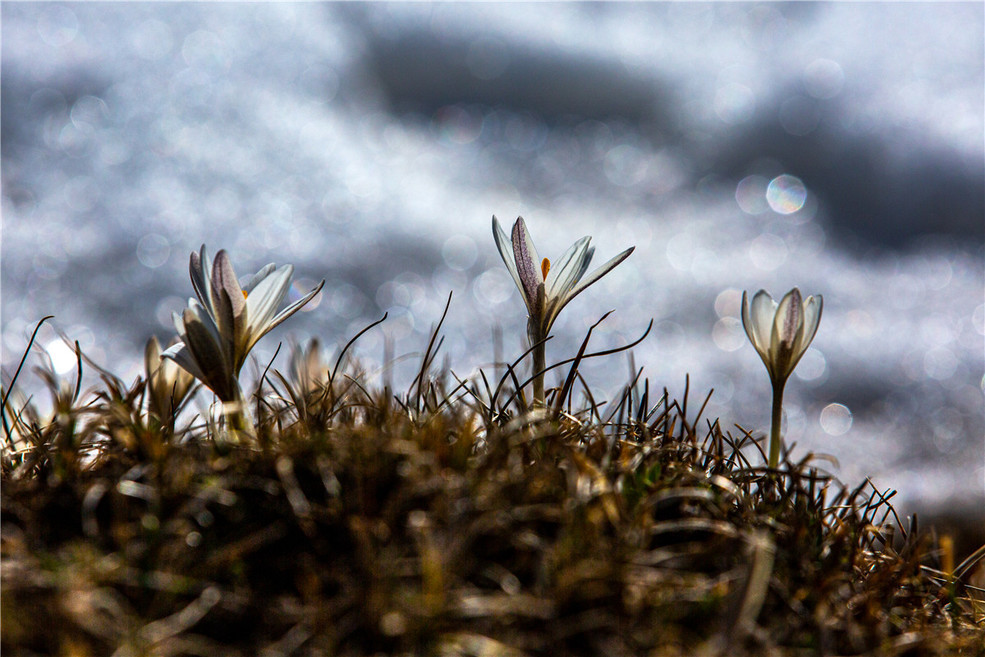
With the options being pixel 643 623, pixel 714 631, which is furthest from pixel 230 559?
pixel 714 631

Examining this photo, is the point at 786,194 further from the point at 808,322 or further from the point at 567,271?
Answer: the point at 567,271

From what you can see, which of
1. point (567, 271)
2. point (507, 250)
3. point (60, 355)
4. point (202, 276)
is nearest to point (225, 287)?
point (202, 276)

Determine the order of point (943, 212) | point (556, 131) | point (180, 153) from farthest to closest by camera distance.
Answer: point (556, 131) → point (943, 212) → point (180, 153)

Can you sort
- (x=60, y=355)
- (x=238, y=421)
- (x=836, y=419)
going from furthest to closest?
(x=60, y=355) < (x=836, y=419) < (x=238, y=421)

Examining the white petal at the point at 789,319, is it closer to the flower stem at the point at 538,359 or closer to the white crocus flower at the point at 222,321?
the flower stem at the point at 538,359

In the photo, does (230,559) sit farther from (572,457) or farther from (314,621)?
(572,457)

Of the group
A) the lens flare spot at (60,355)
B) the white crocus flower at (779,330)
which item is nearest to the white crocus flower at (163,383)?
the white crocus flower at (779,330)
